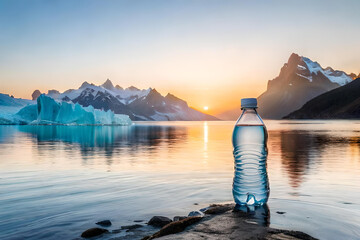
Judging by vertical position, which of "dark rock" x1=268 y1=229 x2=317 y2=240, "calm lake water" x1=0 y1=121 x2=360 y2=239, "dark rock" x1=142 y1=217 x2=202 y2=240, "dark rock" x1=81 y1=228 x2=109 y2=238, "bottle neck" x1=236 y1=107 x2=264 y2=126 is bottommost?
"calm lake water" x1=0 y1=121 x2=360 y2=239

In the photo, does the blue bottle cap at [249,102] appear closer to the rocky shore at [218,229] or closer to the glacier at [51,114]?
the rocky shore at [218,229]

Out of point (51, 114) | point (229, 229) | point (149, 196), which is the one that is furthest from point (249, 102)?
point (51, 114)

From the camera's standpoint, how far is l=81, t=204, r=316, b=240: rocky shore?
3809mm

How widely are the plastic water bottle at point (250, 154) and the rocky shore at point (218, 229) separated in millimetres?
253

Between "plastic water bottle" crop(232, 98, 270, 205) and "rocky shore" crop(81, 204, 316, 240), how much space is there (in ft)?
0.83

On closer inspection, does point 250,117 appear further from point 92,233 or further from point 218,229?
point 92,233

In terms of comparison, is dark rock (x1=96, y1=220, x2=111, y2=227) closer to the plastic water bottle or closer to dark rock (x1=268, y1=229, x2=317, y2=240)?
the plastic water bottle

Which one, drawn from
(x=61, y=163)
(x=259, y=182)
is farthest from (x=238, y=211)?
(x=61, y=163)

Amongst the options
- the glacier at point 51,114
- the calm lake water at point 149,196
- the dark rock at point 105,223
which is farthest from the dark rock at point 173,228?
the glacier at point 51,114

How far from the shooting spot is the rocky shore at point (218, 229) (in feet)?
12.5

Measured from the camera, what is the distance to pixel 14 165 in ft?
51.1

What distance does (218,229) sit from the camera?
160 inches

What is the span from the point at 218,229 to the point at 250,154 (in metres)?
2.59

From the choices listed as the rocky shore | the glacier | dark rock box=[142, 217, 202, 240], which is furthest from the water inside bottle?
the glacier
